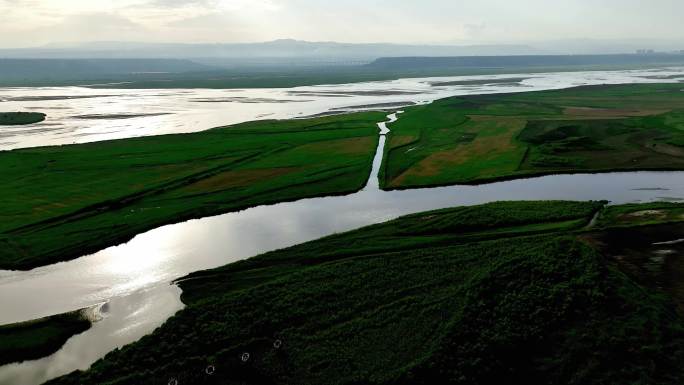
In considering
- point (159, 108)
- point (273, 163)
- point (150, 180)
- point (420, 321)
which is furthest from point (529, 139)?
point (159, 108)

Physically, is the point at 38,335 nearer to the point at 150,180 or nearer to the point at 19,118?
the point at 150,180

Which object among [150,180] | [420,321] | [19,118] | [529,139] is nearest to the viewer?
[420,321]

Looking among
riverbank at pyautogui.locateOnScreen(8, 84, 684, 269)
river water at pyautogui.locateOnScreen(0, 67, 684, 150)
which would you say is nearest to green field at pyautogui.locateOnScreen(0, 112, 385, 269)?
riverbank at pyautogui.locateOnScreen(8, 84, 684, 269)

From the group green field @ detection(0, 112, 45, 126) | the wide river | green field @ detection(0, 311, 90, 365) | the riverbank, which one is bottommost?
green field @ detection(0, 311, 90, 365)

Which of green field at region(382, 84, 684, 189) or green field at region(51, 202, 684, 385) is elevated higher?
green field at region(382, 84, 684, 189)

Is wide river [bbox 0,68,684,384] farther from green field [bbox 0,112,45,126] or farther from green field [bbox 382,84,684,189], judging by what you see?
green field [bbox 0,112,45,126]

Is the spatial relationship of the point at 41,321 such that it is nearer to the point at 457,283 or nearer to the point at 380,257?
the point at 380,257

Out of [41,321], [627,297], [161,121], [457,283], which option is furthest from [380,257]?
[161,121]
